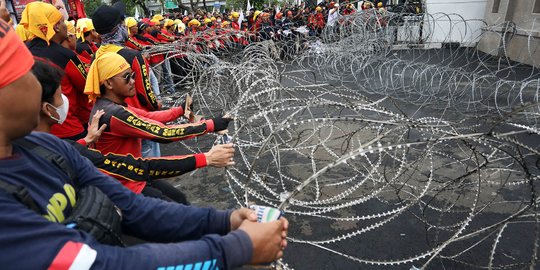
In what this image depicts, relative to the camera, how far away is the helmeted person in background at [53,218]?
947mm

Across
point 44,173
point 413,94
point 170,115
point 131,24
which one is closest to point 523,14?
point 413,94

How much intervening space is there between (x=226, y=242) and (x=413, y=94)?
30.2 feet

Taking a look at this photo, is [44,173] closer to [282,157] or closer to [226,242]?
[226,242]

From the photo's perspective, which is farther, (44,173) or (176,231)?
(176,231)

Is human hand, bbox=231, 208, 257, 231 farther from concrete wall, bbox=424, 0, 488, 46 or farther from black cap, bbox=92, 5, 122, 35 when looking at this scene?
concrete wall, bbox=424, 0, 488, 46

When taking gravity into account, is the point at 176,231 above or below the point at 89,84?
below

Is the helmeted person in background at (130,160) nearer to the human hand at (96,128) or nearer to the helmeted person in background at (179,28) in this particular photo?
the human hand at (96,128)

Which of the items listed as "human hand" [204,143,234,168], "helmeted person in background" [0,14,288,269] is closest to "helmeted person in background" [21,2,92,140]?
"human hand" [204,143,234,168]

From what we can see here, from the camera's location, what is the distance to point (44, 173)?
1174 millimetres

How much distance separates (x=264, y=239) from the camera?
4.16 ft

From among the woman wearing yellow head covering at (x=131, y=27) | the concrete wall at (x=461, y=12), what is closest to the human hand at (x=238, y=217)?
the woman wearing yellow head covering at (x=131, y=27)

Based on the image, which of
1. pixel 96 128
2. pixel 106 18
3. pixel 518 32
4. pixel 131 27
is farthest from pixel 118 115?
pixel 518 32

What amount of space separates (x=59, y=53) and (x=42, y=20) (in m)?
0.38

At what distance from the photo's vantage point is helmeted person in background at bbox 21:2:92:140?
3811mm
